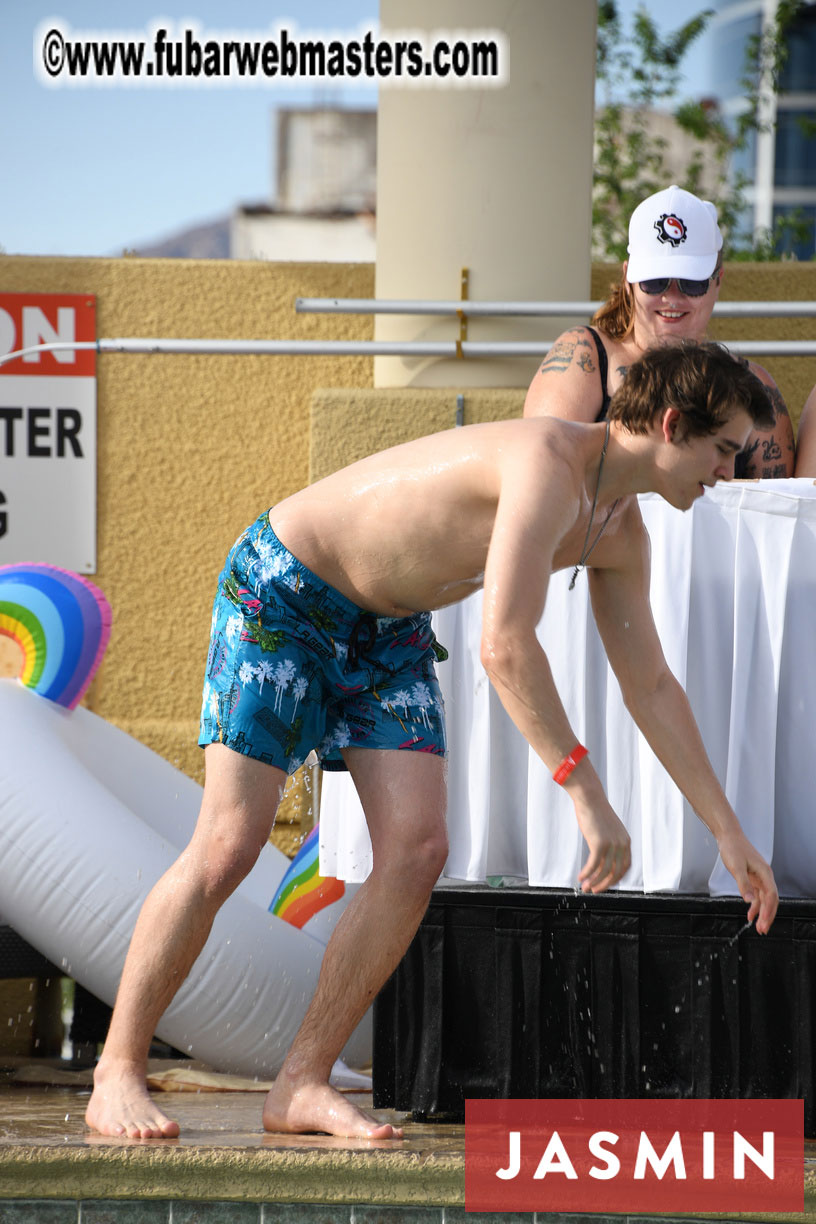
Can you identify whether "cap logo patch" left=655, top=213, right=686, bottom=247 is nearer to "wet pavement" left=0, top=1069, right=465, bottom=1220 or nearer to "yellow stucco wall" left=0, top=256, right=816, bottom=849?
"yellow stucco wall" left=0, top=256, right=816, bottom=849

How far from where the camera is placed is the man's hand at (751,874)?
2557 millimetres

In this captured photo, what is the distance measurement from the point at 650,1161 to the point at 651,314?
6.38 ft

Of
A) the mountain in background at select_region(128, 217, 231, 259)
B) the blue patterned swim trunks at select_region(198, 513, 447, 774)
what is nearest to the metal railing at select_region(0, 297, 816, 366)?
the blue patterned swim trunks at select_region(198, 513, 447, 774)

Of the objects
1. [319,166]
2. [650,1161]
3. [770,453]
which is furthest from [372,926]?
[319,166]

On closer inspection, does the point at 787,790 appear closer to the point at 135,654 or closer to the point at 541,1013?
the point at 541,1013

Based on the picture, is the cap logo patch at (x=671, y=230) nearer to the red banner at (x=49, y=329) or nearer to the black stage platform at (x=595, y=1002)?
the black stage platform at (x=595, y=1002)

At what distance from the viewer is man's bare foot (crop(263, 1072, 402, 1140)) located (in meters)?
2.61

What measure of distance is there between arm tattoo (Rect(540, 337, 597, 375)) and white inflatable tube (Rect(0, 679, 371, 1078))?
162 cm

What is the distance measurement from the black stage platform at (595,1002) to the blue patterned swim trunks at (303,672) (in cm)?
50

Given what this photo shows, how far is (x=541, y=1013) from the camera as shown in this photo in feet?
9.51

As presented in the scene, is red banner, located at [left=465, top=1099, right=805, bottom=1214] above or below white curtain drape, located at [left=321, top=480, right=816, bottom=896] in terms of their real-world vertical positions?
below

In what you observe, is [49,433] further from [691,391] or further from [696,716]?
[691,391]

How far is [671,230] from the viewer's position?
3338mm

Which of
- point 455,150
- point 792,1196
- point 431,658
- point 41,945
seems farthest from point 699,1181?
point 455,150
